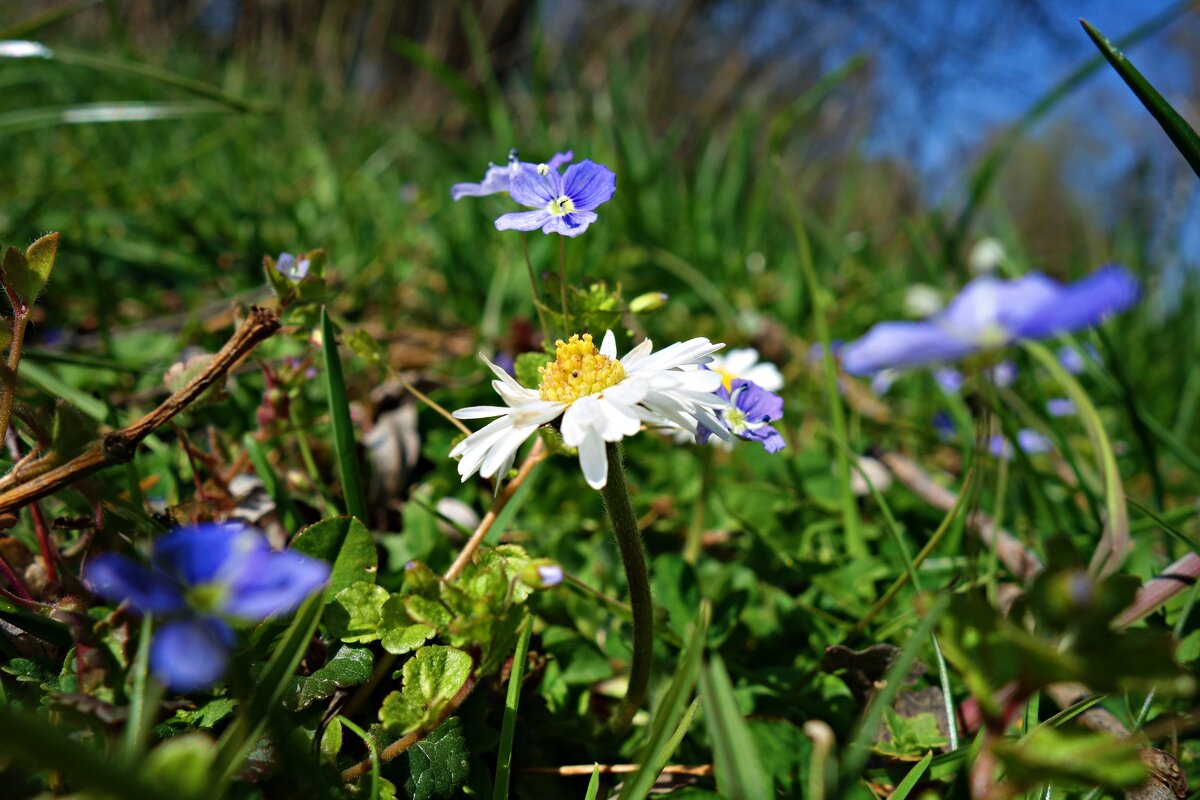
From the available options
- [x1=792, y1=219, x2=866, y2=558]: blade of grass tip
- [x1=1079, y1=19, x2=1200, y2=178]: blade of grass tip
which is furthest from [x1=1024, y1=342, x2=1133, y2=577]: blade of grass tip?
[x1=792, y1=219, x2=866, y2=558]: blade of grass tip

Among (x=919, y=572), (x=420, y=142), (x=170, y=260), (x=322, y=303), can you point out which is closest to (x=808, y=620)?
(x=919, y=572)

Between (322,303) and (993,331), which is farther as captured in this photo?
(322,303)

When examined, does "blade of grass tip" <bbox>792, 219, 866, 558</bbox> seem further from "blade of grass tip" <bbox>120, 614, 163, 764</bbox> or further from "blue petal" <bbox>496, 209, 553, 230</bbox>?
"blade of grass tip" <bbox>120, 614, 163, 764</bbox>

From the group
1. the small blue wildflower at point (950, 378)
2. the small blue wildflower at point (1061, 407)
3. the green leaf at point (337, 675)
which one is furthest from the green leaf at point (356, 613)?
the small blue wildflower at point (1061, 407)

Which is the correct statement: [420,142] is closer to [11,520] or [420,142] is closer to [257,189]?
[257,189]

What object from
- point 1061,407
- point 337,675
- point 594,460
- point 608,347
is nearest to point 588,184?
point 608,347

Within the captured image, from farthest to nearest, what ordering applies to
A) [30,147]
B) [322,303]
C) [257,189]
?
[30,147], [257,189], [322,303]

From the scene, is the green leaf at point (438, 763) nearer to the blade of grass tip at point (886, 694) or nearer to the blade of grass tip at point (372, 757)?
the blade of grass tip at point (372, 757)
